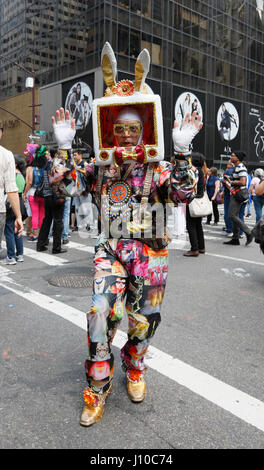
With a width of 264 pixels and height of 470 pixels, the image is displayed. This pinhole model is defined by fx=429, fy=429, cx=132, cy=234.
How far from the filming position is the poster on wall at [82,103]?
105 ft

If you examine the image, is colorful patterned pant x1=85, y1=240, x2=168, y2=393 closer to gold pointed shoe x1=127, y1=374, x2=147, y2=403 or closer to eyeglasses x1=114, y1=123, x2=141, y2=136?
gold pointed shoe x1=127, y1=374, x2=147, y2=403

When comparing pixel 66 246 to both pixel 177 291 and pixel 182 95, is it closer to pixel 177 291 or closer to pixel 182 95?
pixel 177 291

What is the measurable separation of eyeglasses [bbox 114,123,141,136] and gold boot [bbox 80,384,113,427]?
1717 mm

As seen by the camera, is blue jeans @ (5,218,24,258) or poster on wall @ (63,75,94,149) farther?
poster on wall @ (63,75,94,149)

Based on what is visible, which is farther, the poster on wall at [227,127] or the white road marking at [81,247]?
the poster on wall at [227,127]

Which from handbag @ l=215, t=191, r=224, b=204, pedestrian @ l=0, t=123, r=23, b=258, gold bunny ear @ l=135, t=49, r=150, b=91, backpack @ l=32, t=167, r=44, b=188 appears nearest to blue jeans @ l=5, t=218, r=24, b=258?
backpack @ l=32, t=167, r=44, b=188

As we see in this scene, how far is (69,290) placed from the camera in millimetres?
5766

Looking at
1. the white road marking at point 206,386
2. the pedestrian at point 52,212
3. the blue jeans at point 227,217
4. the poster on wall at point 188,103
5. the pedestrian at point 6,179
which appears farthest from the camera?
the poster on wall at point 188,103

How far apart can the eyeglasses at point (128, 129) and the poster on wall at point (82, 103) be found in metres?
29.0

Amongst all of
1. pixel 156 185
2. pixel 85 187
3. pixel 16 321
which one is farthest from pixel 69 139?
pixel 16 321

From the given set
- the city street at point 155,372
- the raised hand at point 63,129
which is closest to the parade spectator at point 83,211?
the city street at point 155,372

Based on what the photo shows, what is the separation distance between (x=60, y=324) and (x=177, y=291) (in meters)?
1.95

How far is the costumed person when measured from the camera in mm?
2711

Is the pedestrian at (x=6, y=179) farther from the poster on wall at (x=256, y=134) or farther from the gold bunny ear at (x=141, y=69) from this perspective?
the poster on wall at (x=256, y=134)
